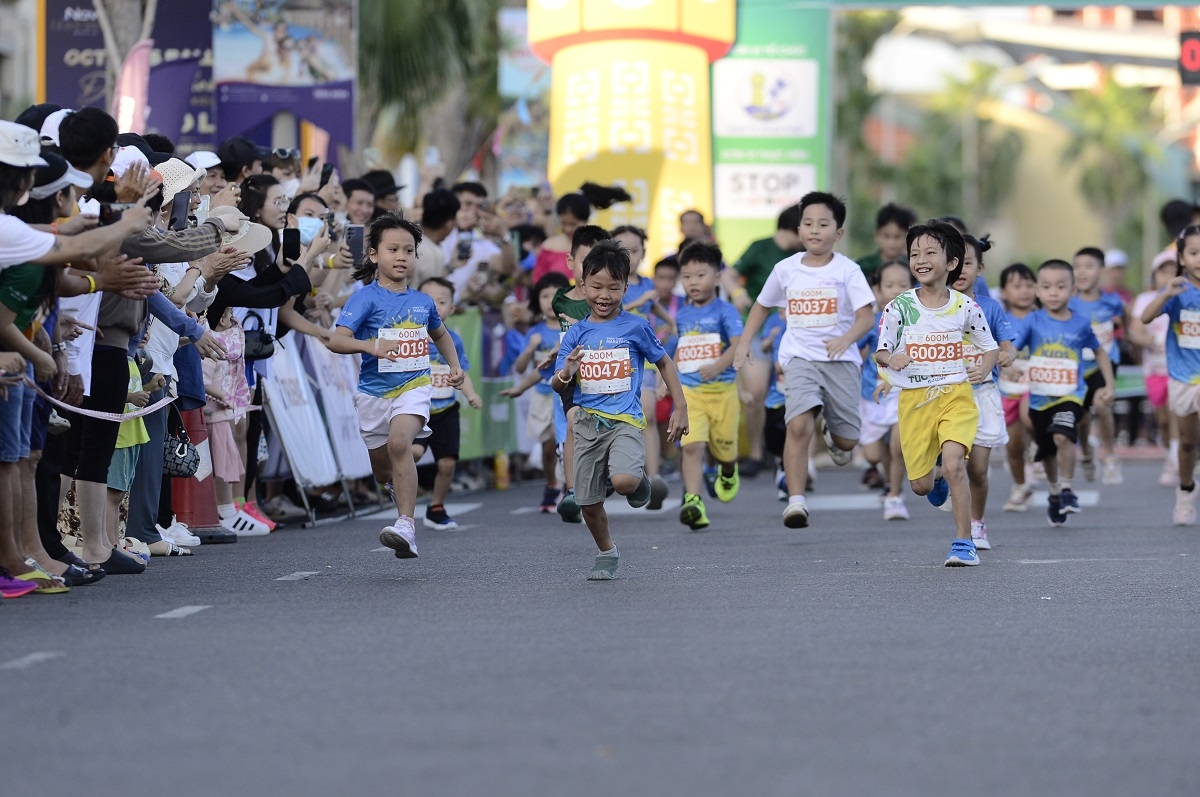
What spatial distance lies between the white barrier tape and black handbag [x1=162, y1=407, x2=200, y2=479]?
449 mm

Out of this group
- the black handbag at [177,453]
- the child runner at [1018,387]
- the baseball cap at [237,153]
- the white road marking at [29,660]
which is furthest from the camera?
the child runner at [1018,387]

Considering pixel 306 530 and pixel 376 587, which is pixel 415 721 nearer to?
pixel 376 587

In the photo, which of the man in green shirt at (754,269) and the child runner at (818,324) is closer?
the child runner at (818,324)

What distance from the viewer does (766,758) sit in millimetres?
5238

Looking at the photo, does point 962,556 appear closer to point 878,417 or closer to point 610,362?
point 610,362

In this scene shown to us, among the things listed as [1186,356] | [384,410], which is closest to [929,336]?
[384,410]

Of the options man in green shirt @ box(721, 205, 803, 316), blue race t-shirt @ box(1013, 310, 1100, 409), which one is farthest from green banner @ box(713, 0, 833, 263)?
blue race t-shirt @ box(1013, 310, 1100, 409)

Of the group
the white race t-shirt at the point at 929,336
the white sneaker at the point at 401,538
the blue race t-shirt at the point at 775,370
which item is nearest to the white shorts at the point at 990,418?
the white race t-shirt at the point at 929,336

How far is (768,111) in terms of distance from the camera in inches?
1005

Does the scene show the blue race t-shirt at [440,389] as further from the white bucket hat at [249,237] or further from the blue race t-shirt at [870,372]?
the blue race t-shirt at [870,372]

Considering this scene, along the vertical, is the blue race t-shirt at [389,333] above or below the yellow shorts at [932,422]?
above

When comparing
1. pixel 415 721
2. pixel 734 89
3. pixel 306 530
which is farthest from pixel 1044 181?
pixel 415 721

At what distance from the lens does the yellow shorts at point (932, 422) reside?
34.2 ft

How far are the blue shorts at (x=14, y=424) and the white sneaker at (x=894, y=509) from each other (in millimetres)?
Answer: 6668
